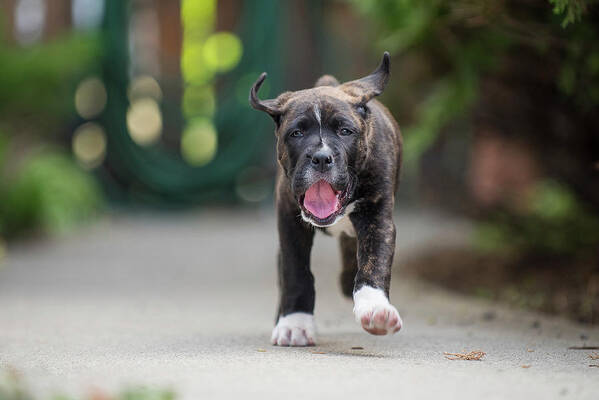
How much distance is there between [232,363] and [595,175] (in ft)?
11.9

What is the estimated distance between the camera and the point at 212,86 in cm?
1241

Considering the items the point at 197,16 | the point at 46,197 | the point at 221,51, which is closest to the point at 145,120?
the point at 221,51

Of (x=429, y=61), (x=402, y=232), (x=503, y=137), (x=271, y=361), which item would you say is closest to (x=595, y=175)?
(x=503, y=137)

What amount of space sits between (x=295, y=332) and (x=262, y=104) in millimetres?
1109

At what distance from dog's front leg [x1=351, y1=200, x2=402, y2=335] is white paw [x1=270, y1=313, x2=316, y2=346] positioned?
1.51ft

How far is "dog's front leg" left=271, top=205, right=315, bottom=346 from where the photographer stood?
4.02 m

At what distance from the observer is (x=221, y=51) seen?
12.5 meters

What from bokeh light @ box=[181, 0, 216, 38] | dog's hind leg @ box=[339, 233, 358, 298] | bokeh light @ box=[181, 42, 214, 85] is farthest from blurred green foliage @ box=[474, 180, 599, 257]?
bokeh light @ box=[181, 0, 216, 38]

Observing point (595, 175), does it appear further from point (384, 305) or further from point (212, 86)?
point (212, 86)

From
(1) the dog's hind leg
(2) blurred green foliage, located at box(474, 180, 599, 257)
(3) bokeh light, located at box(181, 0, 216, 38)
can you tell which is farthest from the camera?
(3) bokeh light, located at box(181, 0, 216, 38)

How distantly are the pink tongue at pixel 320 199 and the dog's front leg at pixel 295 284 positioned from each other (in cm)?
38

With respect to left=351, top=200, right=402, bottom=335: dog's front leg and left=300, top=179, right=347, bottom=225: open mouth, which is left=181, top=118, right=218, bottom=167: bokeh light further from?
left=300, top=179, right=347, bottom=225: open mouth

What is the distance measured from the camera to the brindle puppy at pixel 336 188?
11.8 ft

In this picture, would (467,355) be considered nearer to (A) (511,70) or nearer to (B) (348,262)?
(B) (348,262)
